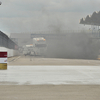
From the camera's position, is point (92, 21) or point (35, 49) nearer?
point (35, 49)

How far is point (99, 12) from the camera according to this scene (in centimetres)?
4906

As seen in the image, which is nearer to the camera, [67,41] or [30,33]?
[67,41]

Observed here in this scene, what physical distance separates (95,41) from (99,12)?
725 cm
